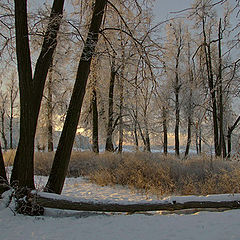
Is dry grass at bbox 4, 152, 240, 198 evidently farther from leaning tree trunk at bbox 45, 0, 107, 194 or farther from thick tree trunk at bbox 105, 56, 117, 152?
thick tree trunk at bbox 105, 56, 117, 152

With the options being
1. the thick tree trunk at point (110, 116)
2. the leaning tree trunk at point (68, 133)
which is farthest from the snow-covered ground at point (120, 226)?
the thick tree trunk at point (110, 116)

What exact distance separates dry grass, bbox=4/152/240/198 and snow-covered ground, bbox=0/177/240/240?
6.71ft

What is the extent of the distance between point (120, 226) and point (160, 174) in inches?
161

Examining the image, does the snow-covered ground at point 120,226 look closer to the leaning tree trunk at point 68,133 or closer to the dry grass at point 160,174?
the leaning tree trunk at point 68,133

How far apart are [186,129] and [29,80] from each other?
1670cm

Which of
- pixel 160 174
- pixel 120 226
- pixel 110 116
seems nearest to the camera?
pixel 120 226

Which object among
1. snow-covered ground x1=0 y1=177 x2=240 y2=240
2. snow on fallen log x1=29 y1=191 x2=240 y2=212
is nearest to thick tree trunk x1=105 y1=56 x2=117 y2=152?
snow on fallen log x1=29 y1=191 x2=240 y2=212

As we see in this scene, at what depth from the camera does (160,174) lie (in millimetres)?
7383

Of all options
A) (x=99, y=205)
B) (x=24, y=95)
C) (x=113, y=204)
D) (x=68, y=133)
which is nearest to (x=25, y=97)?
(x=24, y=95)

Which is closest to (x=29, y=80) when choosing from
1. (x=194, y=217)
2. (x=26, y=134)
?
(x=26, y=134)

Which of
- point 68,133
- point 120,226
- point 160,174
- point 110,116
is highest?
point 110,116

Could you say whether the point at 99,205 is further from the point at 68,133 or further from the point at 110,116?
the point at 110,116

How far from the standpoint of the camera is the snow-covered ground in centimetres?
316

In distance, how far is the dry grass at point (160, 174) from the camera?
6199 millimetres
